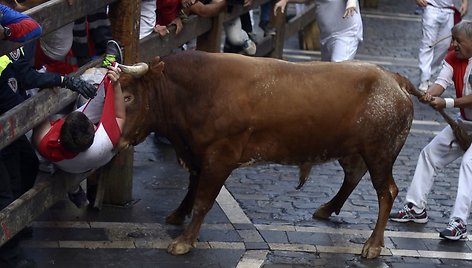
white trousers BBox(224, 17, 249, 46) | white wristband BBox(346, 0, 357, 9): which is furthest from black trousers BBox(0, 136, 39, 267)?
white trousers BBox(224, 17, 249, 46)

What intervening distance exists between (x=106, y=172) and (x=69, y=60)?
937mm

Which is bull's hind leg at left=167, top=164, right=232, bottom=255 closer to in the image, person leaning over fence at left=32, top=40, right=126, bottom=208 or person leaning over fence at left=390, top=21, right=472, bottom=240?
person leaning over fence at left=32, top=40, right=126, bottom=208

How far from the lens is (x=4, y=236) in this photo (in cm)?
611

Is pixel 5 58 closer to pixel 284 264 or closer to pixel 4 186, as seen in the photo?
pixel 4 186

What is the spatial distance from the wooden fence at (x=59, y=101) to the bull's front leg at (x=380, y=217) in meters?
1.92

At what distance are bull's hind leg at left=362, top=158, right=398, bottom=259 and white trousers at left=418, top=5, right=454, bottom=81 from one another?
17.9ft

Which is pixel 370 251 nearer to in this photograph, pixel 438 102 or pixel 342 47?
pixel 438 102

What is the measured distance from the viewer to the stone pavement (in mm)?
7148

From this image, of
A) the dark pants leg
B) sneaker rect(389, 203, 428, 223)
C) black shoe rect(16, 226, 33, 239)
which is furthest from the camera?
sneaker rect(389, 203, 428, 223)

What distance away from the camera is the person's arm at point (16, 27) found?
Answer: 5812mm

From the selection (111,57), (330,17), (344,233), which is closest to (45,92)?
(111,57)

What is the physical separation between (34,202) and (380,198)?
253cm

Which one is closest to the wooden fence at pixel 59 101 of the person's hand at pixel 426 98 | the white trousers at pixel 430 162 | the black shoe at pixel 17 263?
the black shoe at pixel 17 263

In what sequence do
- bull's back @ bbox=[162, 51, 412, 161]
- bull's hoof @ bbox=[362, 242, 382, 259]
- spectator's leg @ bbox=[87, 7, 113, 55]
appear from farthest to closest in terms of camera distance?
spectator's leg @ bbox=[87, 7, 113, 55]
bull's hoof @ bbox=[362, 242, 382, 259]
bull's back @ bbox=[162, 51, 412, 161]
